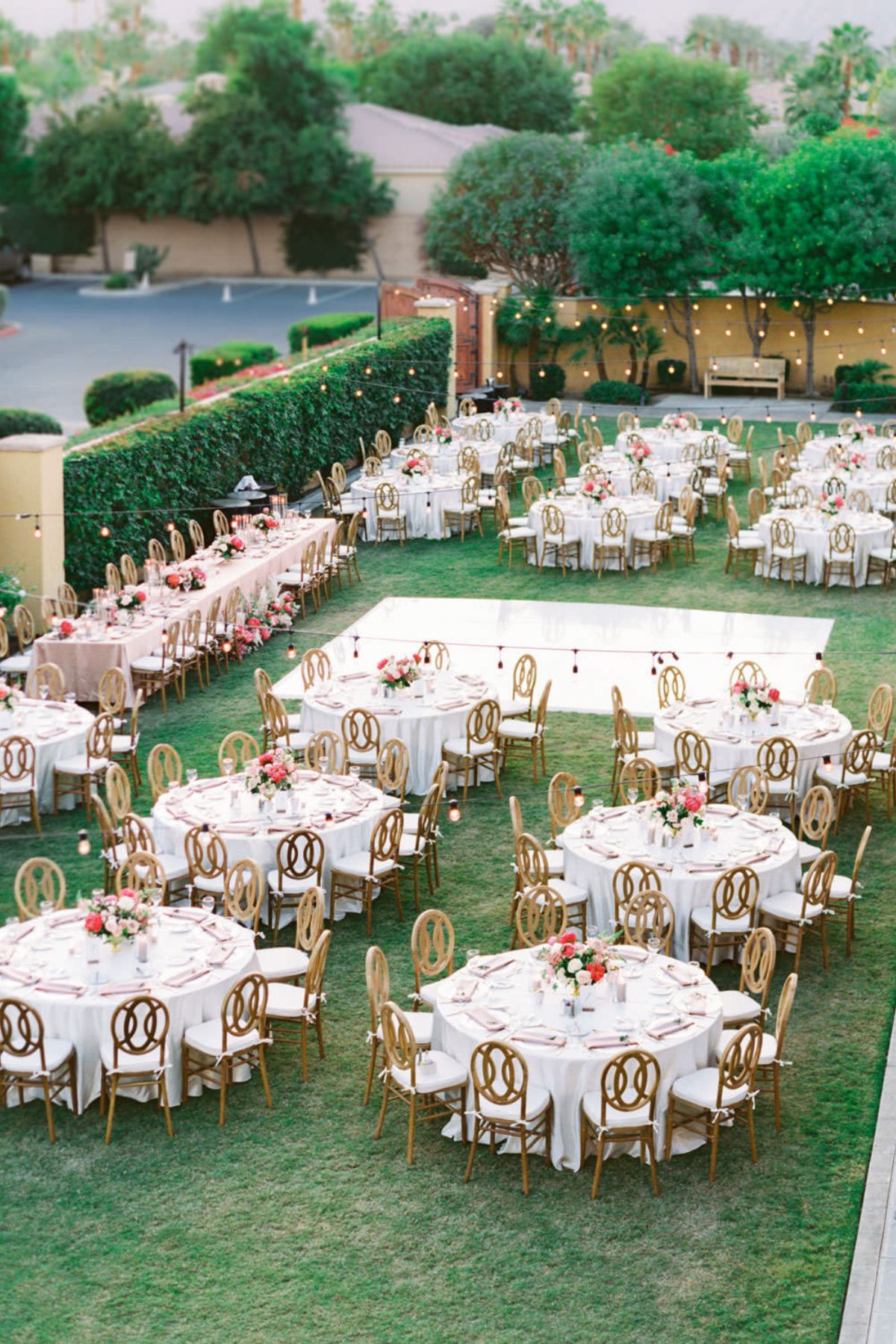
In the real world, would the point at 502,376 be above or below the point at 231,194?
below

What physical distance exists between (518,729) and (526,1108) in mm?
6857

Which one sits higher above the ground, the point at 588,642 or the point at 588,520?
the point at 588,520

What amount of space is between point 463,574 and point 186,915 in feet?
41.2

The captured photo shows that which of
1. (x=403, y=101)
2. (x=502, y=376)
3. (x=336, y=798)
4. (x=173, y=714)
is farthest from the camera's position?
(x=403, y=101)

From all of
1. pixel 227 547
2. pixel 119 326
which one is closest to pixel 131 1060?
pixel 227 547

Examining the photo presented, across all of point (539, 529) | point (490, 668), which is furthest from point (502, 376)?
point (490, 668)

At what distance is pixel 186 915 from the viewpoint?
12.5 m

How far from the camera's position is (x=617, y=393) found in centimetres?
3678

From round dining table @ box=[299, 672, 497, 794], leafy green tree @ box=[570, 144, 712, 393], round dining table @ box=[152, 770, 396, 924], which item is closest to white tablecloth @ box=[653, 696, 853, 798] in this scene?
round dining table @ box=[299, 672, 497, 794]

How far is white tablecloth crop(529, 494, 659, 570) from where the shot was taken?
24453mm

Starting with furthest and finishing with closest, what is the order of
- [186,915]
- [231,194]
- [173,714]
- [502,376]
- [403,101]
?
[403,101] < [231,194] < [502,376] < [173,714] < [186,915]

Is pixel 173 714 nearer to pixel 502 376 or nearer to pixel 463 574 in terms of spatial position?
pixel 463 574

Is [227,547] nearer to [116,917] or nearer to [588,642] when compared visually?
[588,642]

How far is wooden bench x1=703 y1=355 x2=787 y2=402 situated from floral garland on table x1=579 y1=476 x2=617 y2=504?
1277cm
